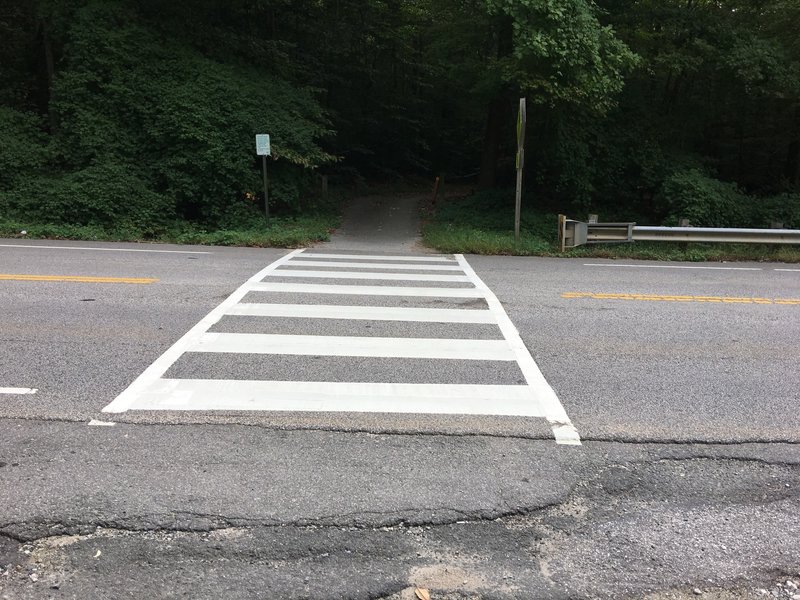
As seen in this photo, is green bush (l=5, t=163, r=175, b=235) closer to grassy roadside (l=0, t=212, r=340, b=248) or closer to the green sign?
grassy roadside (l=0, t=212, r=340, b=248)

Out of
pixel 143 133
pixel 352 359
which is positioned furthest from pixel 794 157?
pixel 352 359

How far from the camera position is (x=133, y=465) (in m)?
3.73

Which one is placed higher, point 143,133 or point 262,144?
point 143,133

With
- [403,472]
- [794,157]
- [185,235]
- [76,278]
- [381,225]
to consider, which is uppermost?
[794,157]

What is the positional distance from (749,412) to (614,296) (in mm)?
4214

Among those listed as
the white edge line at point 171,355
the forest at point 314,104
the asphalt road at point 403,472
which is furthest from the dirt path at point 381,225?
the asphalt road at point 403,472

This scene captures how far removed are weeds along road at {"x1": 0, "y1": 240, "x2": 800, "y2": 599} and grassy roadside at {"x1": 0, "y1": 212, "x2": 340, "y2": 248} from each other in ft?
20.9

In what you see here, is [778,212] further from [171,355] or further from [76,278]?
[76,278]

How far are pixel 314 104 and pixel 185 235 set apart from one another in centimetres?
650

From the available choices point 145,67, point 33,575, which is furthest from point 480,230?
point 33,575

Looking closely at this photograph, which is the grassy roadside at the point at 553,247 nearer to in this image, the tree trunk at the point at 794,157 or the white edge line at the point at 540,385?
the white edge line at the point at 540,385

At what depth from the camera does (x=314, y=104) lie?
18.7 metres

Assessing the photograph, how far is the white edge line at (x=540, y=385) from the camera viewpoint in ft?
14.1

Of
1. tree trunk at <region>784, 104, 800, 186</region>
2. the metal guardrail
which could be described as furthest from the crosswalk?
tree trunk at <region>784, 104, 800, 186</region>
